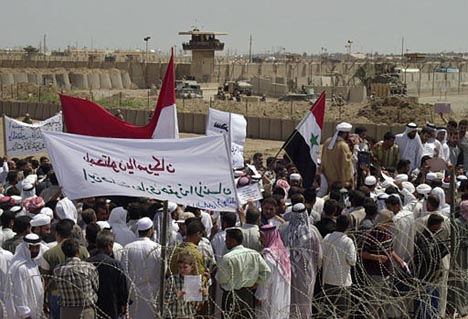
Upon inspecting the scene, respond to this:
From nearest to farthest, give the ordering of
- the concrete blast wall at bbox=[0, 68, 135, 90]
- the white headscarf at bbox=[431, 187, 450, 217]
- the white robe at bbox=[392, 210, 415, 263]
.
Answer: the white robe at bbox=[392, 210, 415, 263]
the white headscarf at bbox=[431, 187, 450, 217]
the concrete blast wall at bbox=[0, 68, 135, 90]

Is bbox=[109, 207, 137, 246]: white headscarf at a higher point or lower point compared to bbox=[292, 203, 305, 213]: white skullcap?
lower

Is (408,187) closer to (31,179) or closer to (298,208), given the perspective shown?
(298,208)

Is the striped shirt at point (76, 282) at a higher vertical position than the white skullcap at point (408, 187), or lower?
lower

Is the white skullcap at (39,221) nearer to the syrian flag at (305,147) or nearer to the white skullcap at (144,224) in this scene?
the white skullcap at (144,224)

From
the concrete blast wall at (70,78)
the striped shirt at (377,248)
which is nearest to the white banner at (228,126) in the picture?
the striped shirt at (377,248)

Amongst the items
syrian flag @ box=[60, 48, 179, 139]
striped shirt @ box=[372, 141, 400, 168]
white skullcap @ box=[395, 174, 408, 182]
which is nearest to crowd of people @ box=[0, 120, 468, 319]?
syrian flag @ box=[60, 48, 179, 139]

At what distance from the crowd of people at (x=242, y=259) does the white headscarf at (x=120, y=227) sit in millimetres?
12

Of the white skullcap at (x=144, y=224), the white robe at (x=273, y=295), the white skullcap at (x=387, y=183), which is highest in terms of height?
the white skullcap at (x=144, y=224)

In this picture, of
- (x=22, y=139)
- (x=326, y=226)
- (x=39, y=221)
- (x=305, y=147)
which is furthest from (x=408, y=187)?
(x=22, y=139)

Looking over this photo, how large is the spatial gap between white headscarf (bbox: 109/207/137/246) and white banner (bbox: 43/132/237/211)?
1521mm

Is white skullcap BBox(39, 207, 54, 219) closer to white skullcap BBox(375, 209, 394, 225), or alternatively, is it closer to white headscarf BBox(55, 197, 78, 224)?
white headscarf BBox(55, 197, 78, 224)

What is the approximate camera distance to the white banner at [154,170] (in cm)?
570

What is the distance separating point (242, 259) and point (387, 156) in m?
6.30

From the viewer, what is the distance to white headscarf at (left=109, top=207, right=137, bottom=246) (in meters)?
7.54
